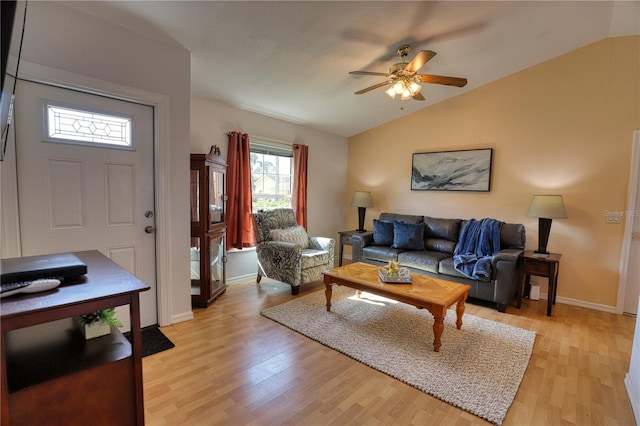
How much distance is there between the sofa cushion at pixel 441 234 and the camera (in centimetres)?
399

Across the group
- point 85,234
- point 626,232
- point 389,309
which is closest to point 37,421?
point 85,234

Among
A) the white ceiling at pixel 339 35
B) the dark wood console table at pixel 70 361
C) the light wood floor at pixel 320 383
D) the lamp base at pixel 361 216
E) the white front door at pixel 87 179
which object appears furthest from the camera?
the lamp base at pixel 361 216

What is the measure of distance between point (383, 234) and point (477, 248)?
1.24 m

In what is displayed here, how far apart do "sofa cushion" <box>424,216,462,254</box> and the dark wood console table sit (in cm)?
371

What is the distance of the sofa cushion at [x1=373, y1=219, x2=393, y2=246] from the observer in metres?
4.31

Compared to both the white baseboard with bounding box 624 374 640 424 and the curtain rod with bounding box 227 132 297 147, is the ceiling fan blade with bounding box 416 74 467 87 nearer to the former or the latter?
the curtain rod with bounding box 227 132 297 147

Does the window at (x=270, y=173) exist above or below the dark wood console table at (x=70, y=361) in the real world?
above

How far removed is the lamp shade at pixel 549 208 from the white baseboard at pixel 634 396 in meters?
1.65

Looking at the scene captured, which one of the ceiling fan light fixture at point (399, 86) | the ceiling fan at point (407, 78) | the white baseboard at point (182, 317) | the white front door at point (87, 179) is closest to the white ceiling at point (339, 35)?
the ceiling fan at point (407, 78)

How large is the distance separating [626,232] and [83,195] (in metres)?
5.07

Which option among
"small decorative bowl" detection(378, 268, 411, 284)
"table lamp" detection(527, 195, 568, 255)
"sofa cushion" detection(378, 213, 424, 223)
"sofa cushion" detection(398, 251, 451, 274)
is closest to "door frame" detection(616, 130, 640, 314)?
"table lamp" detection(527, 195, 568, 255)

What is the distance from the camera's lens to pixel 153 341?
2393mm

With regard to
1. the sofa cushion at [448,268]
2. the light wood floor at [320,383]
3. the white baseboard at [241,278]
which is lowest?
the light wood floor at [320,383]

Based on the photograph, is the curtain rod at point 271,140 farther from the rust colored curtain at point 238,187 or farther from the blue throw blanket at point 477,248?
the blue throw blanket at point 477,248
